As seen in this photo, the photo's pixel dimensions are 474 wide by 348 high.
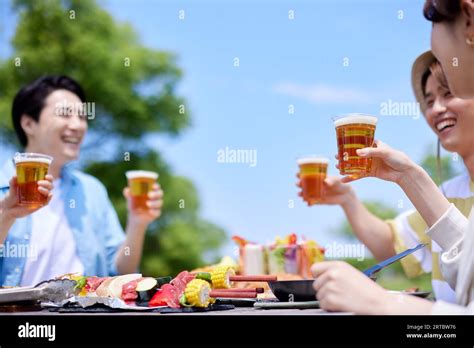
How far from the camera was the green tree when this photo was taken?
664 inches

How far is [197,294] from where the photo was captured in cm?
227

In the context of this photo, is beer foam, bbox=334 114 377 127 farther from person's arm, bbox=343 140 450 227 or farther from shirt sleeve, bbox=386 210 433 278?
shirt sleeve, bbox=386 210 433 278

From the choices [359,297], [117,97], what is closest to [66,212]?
[359,297]

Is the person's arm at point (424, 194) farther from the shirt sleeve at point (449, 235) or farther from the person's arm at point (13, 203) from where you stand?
the person's arm at point (13, 203)

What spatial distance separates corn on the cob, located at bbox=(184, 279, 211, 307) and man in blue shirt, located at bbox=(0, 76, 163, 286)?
2.16 m

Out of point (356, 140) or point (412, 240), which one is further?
point (412, 240)

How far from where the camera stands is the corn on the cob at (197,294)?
2275mm

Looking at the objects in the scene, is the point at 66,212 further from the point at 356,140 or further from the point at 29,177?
the point at 356,140

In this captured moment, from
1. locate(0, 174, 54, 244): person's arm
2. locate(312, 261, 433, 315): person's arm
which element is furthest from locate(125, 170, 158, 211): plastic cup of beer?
locate(312, 261, 433, 315): person's arm

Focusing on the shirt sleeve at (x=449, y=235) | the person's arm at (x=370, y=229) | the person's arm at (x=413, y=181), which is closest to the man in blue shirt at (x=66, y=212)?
the person's arm at (x=370, y=229)

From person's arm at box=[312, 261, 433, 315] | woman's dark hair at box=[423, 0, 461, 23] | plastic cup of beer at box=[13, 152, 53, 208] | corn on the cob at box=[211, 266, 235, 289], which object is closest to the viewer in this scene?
person's arm at box=[312, 261, 433, 315]

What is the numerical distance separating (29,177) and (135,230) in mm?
1286

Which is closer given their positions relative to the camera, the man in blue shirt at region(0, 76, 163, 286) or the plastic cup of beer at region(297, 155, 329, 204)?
the plastic cup of beer at region(297, 155, 329, 204)
